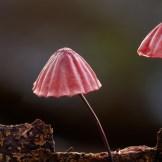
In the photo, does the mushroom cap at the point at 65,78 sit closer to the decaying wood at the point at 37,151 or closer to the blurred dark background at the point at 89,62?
the decaying wood at the point at 37,151

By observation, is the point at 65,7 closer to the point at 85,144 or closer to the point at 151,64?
the point at 151,64

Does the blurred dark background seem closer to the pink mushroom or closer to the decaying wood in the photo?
the decaying wood

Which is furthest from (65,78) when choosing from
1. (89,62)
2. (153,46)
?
(89,62)

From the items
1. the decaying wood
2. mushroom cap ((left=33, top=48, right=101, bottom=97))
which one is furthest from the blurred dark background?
mushroom cap ((left=33, top=48, right=101, bottom=97))

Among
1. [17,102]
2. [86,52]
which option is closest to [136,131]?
[86,52]

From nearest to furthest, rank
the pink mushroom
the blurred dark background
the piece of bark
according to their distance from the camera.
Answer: the pink mushroom
the piece of bark
the blurred dark background

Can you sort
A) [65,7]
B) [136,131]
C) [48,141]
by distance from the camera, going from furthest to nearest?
1. [136,131]
2. [65,7]
3. [48,141]

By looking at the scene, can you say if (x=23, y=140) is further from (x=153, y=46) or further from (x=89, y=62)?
(x=89, y=62)

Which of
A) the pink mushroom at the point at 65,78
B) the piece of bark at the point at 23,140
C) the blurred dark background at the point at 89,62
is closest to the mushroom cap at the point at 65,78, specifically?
the pink mushroom at the point at 65,78
